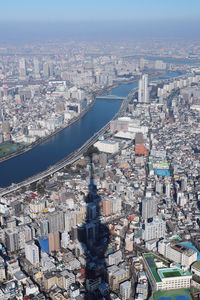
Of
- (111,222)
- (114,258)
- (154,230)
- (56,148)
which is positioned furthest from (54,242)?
(56,148)

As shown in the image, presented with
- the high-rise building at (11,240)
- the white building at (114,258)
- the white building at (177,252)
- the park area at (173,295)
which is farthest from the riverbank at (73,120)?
the park area at (173,295)

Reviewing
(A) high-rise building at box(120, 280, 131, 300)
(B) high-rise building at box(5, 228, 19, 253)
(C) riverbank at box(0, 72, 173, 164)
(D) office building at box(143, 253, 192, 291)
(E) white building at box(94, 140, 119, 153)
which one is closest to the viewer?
(A) high-rise building at box(120, 280, 131, 300)

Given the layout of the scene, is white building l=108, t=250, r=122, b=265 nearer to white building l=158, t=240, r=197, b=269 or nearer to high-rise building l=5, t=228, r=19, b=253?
white building l=158, t=240, r=197, b=269

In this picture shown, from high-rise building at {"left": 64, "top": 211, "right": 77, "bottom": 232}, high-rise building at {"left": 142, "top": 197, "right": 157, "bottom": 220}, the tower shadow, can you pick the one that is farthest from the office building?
high-rise building at {"left": 64, "top": 211, "right": 77, "bottom": 232}

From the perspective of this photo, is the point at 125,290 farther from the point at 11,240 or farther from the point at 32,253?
the point at 11,240

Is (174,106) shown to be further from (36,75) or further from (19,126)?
(36,75)
